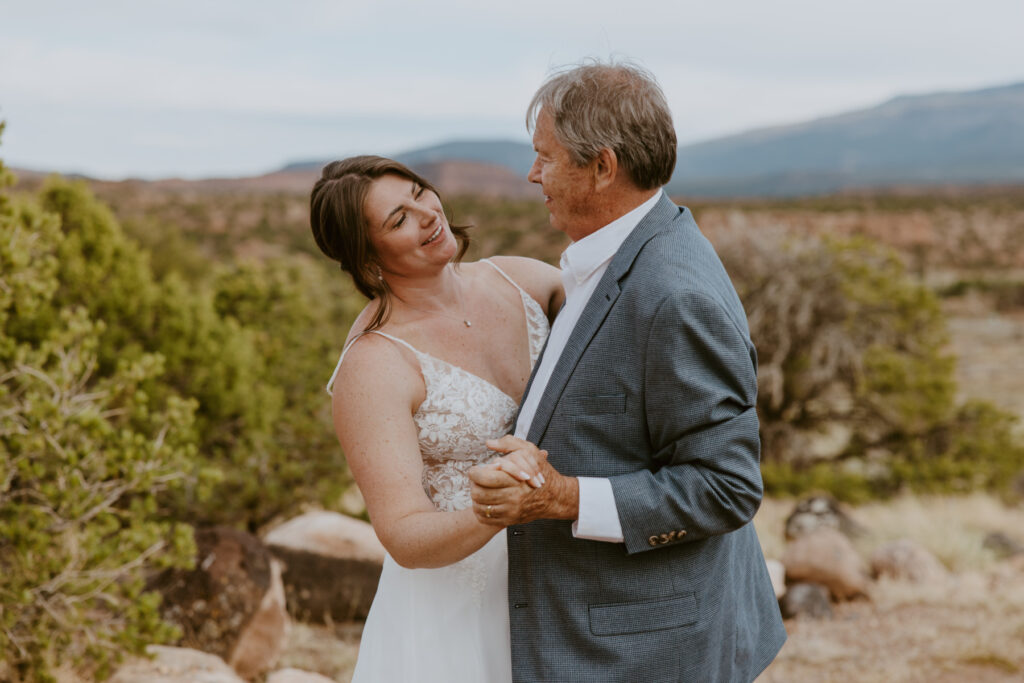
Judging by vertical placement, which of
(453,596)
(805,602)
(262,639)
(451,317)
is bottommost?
(805,602)

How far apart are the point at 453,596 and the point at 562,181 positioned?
3.92ft

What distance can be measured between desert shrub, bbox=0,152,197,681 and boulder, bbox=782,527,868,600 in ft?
15.9

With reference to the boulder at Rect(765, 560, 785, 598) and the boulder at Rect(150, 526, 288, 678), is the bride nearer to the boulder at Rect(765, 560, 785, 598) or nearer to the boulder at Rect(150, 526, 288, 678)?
the boulder at Rect(150, 526, 288, 678)

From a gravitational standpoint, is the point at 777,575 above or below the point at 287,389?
below

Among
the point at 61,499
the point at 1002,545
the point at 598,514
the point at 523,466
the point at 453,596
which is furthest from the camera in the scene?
the point at 1002,545

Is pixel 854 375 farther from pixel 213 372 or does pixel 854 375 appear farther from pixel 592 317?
pixel 592 317

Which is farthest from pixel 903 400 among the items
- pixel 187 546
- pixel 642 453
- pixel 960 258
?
pixel 960 258

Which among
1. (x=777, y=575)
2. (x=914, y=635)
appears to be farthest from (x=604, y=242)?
(x=777, y=575)

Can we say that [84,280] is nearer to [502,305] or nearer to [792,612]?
[502,305]

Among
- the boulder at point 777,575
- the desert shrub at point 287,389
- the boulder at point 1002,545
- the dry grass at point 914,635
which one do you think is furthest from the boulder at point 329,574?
the boulder at point 1002,545

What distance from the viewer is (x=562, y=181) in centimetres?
202

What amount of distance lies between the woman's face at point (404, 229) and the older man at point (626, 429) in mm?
367

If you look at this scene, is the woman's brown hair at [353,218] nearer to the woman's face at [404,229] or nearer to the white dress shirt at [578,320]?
the woman's face at [404,229]

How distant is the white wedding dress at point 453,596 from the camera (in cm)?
233
